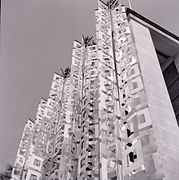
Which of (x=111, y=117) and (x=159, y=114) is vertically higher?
(x=159, y=114)

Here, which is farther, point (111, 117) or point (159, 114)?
point (159, 114)

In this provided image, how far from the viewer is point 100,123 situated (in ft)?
4.79

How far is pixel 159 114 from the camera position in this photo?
6.06 feet

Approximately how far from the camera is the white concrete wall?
4.78 feet

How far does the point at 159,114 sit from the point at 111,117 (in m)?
0.54

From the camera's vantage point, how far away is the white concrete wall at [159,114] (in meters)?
1.46

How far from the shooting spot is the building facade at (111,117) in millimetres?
1258

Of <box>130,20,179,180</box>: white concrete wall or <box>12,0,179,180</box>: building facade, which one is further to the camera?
<box>130,20,179,180</box>: white concrete wall

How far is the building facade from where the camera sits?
1258 mm

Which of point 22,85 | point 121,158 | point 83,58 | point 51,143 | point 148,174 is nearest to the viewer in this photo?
point 148,174

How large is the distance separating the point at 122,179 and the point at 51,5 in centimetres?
259

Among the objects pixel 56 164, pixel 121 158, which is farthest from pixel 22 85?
pixel 121 158

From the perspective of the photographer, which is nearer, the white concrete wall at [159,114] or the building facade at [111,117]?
the building facade at [111,117]

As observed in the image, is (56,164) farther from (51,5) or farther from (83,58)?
(51,5)
